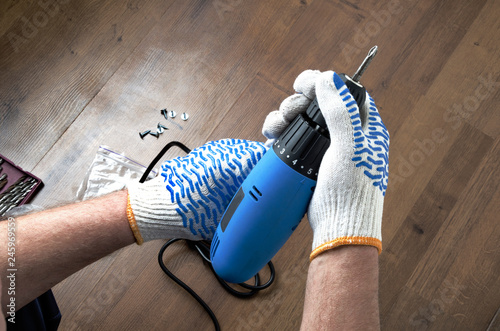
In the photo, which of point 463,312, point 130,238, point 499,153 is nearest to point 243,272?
point 130,238

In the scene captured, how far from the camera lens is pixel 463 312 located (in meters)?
0.86

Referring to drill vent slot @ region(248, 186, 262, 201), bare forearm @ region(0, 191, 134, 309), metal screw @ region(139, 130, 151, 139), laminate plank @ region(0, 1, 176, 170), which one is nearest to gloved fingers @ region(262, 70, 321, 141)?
drill vent slot @ region(248, 186, 262, 201)

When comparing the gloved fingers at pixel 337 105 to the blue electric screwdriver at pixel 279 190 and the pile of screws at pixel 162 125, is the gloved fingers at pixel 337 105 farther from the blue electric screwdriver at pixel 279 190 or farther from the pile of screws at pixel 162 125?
the pile of screws at pixel 162 125

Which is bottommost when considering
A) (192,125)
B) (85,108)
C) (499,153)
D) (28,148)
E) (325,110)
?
(28,148)

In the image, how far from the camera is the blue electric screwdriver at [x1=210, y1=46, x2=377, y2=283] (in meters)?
0.59

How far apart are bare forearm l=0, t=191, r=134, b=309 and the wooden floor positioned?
238 mm

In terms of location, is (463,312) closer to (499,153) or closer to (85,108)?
(499,153)

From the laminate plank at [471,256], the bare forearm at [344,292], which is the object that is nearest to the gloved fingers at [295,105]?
the bare forearm at [344,292]

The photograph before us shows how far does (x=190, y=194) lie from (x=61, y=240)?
0.21 metres

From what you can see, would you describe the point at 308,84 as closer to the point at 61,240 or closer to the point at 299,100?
the point at 299,100

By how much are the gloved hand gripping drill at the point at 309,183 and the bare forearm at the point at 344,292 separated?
0.07 ft

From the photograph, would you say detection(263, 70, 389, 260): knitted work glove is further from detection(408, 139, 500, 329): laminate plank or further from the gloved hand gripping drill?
detection(408, 139, 500, 329): laminate plank

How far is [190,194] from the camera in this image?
681mm

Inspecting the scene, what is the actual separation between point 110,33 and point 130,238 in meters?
0.59
